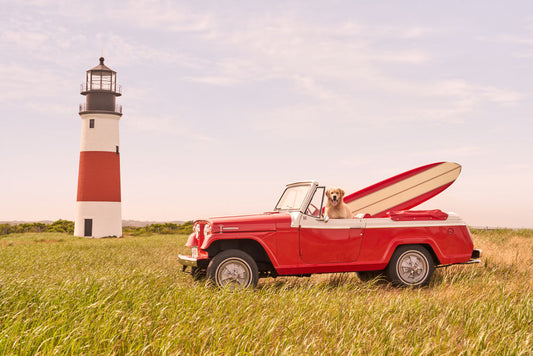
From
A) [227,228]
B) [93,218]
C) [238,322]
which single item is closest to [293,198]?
[227,228]

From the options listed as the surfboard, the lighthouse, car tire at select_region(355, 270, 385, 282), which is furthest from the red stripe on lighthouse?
car tire at select_region(355, 270, 385, 282)

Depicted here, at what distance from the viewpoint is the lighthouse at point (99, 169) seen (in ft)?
110

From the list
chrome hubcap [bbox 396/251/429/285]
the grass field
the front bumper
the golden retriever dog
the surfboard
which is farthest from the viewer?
the surfboard

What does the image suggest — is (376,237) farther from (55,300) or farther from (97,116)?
(97,116)

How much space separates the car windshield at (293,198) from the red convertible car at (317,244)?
0.09 ft

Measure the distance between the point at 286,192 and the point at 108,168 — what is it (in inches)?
1072

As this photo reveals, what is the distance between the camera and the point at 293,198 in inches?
345

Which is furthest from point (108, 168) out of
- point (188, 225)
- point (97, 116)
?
point (188, 225)

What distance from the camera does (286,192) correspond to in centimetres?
927

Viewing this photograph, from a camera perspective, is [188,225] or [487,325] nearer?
[487,325]

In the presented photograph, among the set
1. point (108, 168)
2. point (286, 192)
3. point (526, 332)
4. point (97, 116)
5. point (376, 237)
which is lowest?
point (526, 332)

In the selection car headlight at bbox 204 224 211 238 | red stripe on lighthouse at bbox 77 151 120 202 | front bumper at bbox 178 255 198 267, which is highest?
red stripe on lighthouse at bbox 77 151 120 202

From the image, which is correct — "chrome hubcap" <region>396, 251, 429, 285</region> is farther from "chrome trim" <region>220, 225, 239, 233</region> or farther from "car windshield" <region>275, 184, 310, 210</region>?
"chrome trim" <region>220, 225, 239, 233</region>

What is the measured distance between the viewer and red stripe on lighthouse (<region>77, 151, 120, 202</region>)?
33469 mm
